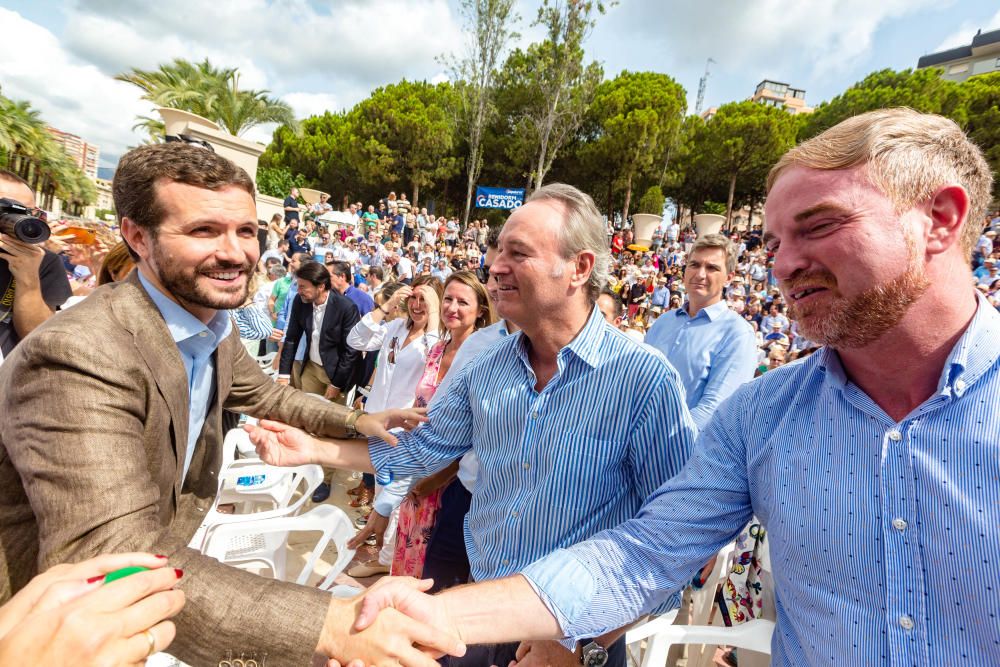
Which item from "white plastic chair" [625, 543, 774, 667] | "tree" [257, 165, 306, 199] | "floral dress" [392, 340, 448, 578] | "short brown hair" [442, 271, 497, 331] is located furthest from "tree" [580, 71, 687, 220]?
"white plastic chair" [625, 543, 774, 667]

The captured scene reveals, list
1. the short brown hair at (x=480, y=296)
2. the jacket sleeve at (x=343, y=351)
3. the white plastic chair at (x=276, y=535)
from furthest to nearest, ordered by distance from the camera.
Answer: the jacket sleeve at (x=343, y=351)
the short brown hair at (x=480, y=296)
the white plastic chair at (x=276, y=535)

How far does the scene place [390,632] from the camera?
1.33 meters

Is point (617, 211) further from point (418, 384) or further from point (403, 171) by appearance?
point (418, 384)

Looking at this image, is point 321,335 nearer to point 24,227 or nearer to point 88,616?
point 24,227

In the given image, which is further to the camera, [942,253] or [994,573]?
[942,253]

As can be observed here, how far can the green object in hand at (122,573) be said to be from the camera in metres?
1.04

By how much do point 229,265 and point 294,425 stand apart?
928mm

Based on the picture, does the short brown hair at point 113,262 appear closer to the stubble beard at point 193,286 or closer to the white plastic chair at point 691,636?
the stubble beard at point 193,286

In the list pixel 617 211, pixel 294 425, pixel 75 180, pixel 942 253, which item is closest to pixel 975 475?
pixel 942 253

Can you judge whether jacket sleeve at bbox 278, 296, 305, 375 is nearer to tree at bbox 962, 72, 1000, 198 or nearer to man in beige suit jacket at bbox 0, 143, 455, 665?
man in beige suit jacket at bbox 0, 143, 455, 665

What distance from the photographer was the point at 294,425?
2.31 metres

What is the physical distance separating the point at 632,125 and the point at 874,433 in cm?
3263

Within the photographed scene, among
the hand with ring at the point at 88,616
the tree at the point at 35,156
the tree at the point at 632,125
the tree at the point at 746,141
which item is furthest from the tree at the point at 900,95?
the tree at the point at 35,156

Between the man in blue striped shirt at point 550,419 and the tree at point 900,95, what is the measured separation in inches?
1448
